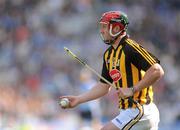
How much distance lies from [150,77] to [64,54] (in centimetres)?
1090

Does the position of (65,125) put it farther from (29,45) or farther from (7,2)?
(7,2)

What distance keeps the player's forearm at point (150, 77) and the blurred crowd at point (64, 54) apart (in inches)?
325

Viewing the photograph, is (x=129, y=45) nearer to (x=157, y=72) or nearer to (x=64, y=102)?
(x=157, y=72)

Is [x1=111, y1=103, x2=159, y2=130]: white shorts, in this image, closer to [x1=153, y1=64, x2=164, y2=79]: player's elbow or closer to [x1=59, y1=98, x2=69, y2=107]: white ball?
[x1=153, y1=64, x2=164, y2=79]: player's elbow

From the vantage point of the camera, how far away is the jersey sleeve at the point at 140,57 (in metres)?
8.88

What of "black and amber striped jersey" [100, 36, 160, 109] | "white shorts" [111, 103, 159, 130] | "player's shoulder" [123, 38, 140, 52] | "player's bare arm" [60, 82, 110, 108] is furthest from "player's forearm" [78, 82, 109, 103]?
"player's shoulder" [123, 38, 140, 52]

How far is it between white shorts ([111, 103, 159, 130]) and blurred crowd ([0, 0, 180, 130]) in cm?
781

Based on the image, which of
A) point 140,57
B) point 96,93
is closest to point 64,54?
point 96,93

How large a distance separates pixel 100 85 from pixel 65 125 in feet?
26.1

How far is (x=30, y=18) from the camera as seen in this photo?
2077 cm

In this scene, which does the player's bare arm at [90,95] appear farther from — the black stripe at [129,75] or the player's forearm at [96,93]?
the black stripe at [129,75]

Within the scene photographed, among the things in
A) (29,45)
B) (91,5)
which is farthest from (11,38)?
(91,5)

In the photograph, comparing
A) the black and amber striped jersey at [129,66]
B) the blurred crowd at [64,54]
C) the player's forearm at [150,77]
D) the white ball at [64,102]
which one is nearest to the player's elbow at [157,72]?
the player's forearm at [150,77]

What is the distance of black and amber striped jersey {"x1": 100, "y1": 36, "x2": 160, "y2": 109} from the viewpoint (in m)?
8.98
